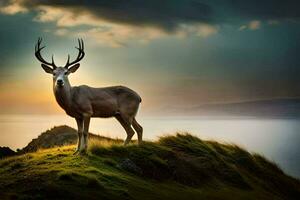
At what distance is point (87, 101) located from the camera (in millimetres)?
15375

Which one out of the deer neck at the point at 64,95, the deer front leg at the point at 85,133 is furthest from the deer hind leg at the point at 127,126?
the deer neck at the point at 64,95

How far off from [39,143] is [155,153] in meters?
9.46

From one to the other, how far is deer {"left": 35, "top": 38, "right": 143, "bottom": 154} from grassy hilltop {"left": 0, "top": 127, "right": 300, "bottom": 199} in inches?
25.4

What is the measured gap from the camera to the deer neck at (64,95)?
14.8 m

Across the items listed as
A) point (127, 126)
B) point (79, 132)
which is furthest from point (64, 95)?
point (127, 126)

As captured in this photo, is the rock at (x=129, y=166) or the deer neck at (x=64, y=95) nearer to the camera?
the rock at (x=129, y=166)

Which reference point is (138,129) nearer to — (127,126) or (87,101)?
(127,126)

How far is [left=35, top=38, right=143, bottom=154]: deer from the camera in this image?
1493 centimetres

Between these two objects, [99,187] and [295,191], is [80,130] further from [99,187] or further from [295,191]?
[295,191]

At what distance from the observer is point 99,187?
12656 millimetres

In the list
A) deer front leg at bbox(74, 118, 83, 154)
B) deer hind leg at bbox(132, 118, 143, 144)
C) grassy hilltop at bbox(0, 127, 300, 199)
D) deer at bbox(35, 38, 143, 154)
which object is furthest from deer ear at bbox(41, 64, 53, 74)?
deer hind leg at bbox(132, 118, 143, 144)

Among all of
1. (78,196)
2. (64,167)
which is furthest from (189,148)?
(78,196)

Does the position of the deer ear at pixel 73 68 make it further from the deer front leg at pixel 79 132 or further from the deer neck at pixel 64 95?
the deer front leg at pixel 79 132

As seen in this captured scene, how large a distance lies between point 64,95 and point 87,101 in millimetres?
768
